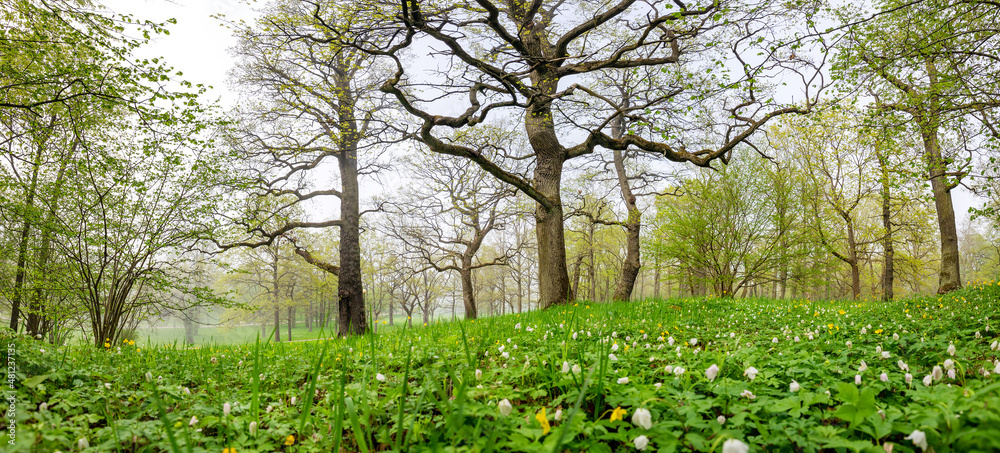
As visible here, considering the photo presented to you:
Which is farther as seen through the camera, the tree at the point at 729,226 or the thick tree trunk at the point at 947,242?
the tree at the point at 729,226

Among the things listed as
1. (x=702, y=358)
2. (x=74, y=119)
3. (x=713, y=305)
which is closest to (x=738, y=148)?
(x=713, y=305)

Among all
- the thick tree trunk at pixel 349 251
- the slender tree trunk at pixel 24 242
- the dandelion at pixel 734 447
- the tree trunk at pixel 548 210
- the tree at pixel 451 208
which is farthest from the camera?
the tree at pixel 451 208

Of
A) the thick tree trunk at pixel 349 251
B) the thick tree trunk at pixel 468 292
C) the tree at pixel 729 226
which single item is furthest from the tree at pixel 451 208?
the tree at pixel 729 226

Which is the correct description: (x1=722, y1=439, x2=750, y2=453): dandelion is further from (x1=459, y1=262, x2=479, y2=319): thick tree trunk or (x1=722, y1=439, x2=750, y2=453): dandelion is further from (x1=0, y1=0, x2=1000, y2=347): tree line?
(x1=459, y1=262, x2=479, y2=319): thick tree trunk

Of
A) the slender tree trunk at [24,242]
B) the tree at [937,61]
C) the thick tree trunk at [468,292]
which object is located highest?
the tree at [937,61]

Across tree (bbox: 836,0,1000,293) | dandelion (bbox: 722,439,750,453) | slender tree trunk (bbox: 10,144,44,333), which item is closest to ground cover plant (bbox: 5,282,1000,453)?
dandelion (bbox: 722,439,750,453)

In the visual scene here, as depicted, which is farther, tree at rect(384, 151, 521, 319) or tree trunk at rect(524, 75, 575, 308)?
tree at rect(384, 151, 521, 319)

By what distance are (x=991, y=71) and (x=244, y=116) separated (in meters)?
19.0

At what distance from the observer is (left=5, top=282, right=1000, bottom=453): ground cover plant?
146 cm

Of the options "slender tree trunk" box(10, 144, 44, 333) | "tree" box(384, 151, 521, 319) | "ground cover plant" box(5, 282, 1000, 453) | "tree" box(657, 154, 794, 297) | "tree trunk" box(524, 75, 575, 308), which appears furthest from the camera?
"tree" box(384, 151, 521, 319)

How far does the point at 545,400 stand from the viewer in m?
2.30

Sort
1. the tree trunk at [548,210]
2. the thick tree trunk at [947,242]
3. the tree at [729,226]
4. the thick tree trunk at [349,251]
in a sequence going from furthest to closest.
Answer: the tree at [729,226]
the thick tree trunk at [349,251]
the thick tree trunk at [947,242]
the tree trunk at [548,210]

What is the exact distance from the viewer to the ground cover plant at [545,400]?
1.46 m

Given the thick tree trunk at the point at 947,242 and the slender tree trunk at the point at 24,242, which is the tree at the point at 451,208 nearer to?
the slender tree trunk at the point at 24,242
